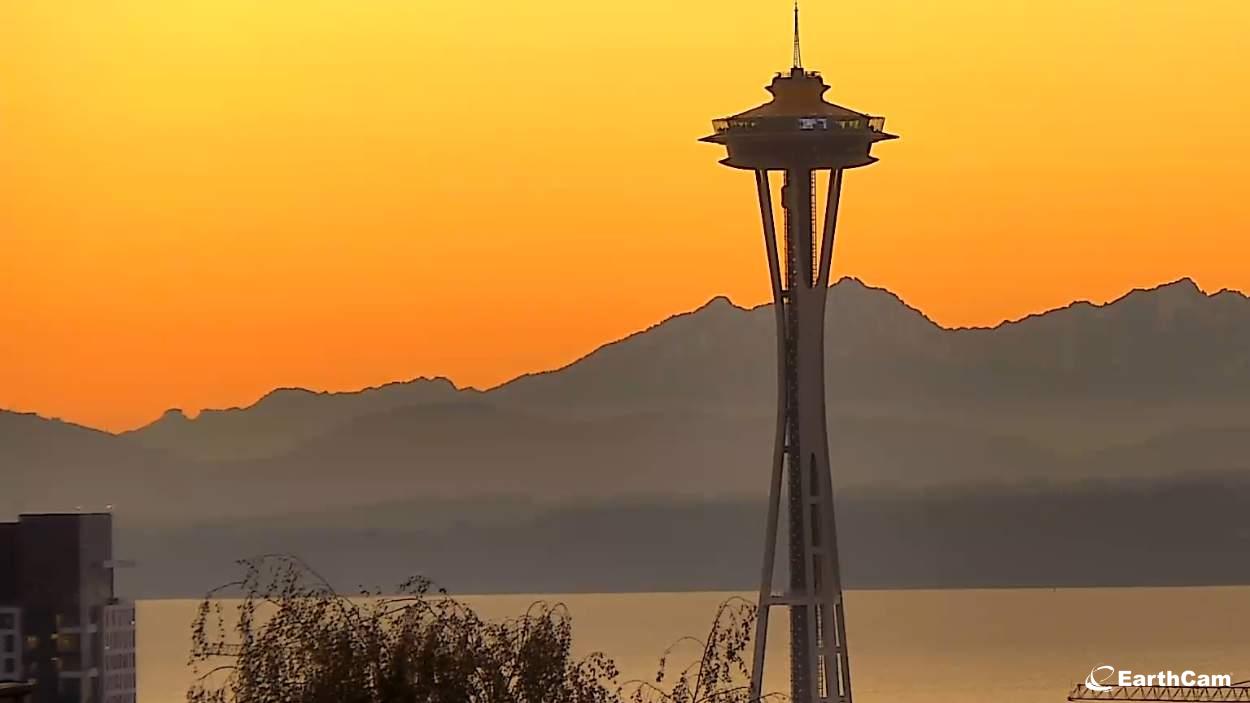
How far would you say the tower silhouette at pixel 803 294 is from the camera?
68.6 meters

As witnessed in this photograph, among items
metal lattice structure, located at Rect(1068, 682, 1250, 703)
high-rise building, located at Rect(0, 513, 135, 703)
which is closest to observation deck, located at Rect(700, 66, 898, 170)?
high-rise building, located at Rect(0, 513, 135, 703)

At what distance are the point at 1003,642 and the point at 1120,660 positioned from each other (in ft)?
119

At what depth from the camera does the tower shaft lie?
67750 millimetres

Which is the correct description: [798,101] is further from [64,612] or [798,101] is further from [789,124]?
[64,612]

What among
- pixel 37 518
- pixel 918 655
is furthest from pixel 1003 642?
pixel 37 518

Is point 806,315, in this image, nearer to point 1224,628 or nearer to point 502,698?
point 502,698

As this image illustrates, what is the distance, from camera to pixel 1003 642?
530 feet

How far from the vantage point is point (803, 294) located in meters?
68.6

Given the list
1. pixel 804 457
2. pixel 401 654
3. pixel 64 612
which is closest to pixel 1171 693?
pixel 804 457

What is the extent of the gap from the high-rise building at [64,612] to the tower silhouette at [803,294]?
19.8 m

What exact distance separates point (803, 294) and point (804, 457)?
4985 mm

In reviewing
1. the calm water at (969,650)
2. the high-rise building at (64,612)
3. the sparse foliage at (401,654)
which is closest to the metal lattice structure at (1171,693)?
the calm water at (969,650)

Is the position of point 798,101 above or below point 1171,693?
above

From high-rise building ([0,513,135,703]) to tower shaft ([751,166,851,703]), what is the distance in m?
19.1
